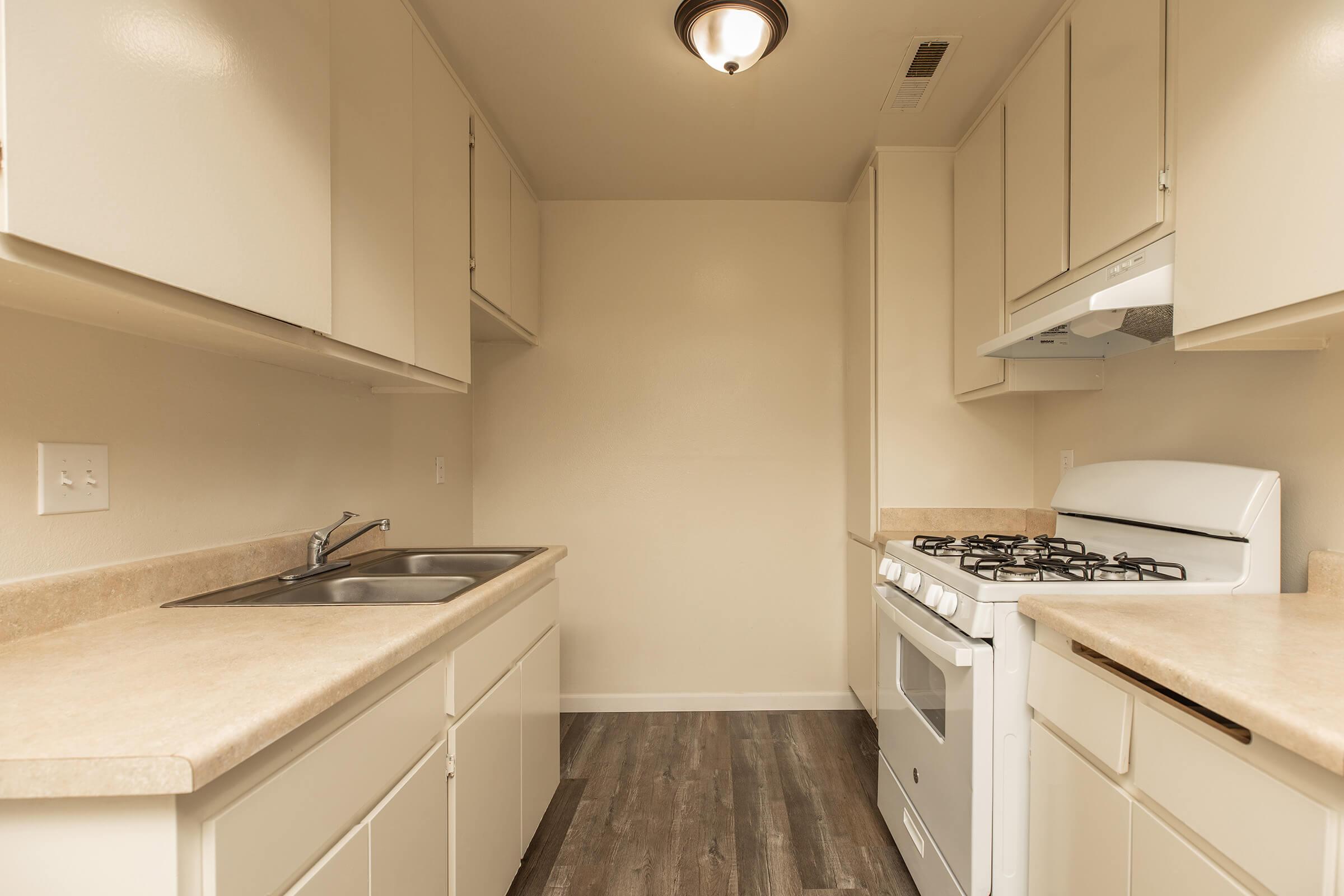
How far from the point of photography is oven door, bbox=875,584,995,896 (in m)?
1.35

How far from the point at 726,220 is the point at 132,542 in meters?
2.60

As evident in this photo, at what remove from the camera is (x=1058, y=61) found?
172cm

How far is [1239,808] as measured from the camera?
0.81m

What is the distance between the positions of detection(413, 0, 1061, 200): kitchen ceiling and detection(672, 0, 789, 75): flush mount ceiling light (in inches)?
2.1

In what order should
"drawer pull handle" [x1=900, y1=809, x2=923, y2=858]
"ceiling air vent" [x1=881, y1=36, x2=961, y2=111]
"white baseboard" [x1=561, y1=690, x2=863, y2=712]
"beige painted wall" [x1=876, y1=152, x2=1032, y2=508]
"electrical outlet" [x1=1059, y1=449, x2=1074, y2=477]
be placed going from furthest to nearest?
"white baseboard" [x1=561, y1=690, x2=863, y2=712], "beige painted wall" [x1=876, y1=152, x2=1032, y2=508], "electrical outlet" [x1=1059, y1=449, x2=1074, y2=477], "ceiling air vent" [x1=881, y1=36, x2=961, y2=111], "drawer pull handle" [x1=900, y1=809, x2=923, y2=858]

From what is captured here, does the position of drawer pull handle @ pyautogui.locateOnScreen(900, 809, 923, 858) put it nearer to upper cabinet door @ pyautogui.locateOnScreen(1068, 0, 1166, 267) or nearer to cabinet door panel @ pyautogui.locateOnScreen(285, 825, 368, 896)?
cabinet door panel @ pyautogui.locateOnScreen(285, 825, 368, 896)

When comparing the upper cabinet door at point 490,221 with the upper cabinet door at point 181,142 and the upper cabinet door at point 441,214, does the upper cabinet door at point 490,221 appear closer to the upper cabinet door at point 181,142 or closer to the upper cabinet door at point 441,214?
the upper cabinet door at point 441,214

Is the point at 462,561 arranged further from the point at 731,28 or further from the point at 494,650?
the point at 731,28

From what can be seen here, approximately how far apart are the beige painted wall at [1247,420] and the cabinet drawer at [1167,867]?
85 centimetres

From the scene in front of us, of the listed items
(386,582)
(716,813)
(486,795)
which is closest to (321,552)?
(386,582)

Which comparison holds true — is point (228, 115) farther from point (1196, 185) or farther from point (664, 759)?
point (664, 759)

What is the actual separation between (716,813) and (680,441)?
158 cm

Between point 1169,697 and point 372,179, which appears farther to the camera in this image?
point 372,179

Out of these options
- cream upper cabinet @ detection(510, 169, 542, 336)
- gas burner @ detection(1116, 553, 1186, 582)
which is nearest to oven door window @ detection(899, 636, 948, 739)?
gas burner @ detection(1116, 553, 1186, 582)
